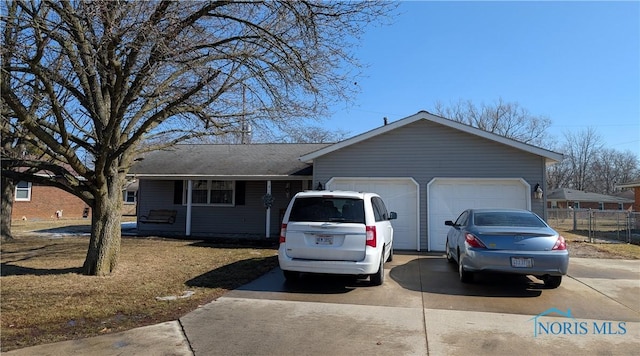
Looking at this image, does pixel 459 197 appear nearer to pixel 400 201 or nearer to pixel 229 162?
pixel 400 201

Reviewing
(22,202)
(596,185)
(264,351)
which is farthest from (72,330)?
(596,185)

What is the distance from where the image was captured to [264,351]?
15.0ft

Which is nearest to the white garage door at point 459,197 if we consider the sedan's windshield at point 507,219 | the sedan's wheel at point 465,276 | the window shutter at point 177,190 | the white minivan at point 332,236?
the sedan's windshield at point 507,219

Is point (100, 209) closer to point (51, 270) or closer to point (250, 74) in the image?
point (51, 270)

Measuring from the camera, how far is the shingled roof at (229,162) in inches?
659

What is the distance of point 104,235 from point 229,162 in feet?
31.3

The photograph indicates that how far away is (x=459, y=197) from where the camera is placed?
13.2 meters

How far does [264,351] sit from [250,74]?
21.8 ft

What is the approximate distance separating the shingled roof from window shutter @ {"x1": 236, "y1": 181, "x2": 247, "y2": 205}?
98cm

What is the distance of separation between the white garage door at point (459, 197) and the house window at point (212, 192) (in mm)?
A: 9015

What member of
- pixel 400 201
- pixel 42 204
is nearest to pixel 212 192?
pixel 400 201

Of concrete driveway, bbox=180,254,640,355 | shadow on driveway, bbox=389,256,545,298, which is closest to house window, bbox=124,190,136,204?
concrete driveway, bbox=180,254,640,355

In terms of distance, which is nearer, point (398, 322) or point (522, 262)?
point (398, 322)

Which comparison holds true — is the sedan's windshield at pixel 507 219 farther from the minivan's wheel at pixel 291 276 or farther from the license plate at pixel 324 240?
the minivan's wheel at pixel 291 276
